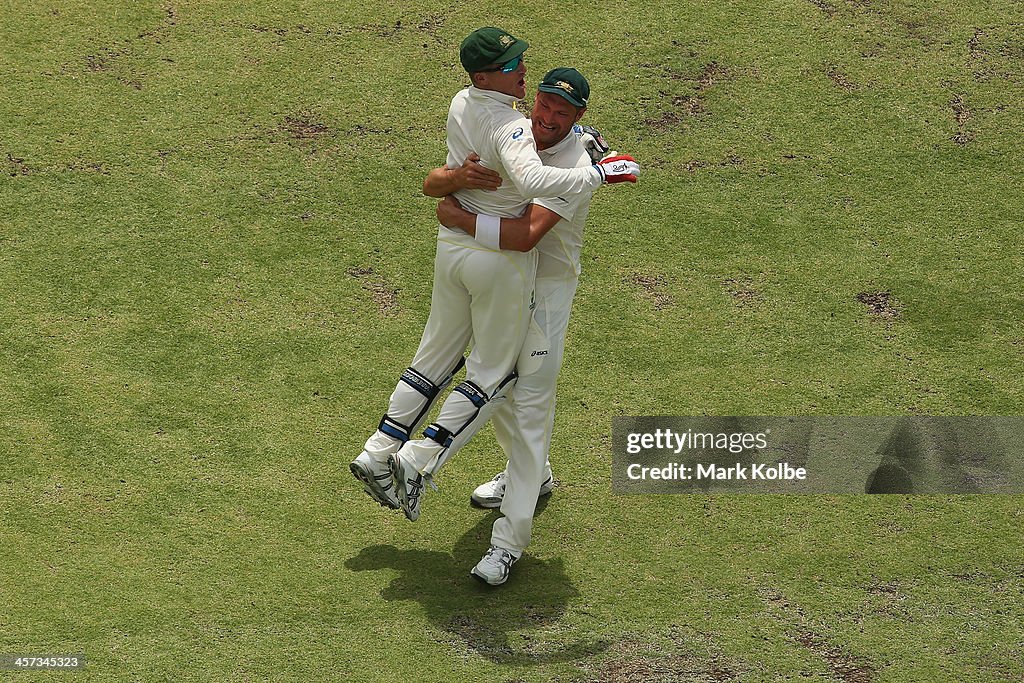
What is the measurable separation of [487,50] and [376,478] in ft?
6.84

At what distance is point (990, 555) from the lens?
6.83m

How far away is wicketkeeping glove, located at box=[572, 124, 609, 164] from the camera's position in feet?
21.2

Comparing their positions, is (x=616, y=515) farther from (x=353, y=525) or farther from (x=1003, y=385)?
(x=1003, y=385)

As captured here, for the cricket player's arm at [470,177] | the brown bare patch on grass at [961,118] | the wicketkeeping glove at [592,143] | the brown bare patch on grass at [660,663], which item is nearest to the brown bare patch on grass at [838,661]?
the brown bare patch on grass at [660,663]

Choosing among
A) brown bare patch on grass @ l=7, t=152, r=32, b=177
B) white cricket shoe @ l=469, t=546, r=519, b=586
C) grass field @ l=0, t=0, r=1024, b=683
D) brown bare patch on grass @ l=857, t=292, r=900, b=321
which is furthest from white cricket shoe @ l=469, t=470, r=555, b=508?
brown bare patch on grass @ l=7, t=152, r=32, b=177

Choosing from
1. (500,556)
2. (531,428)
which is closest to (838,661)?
(500,556)

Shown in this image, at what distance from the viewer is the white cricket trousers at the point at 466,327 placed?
20.8 feet

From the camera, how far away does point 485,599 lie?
21.4 feet

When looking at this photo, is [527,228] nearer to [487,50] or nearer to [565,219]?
[565,219]

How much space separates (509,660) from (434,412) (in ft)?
6.66

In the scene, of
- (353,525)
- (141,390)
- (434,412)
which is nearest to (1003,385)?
(434,412)

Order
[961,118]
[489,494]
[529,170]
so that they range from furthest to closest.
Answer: [961,118] → [489,494] → [529,170]

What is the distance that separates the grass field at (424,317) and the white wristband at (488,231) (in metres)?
1.63

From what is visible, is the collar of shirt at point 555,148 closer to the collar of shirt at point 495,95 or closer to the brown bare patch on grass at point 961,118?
the collar of shirt at point 495,95
